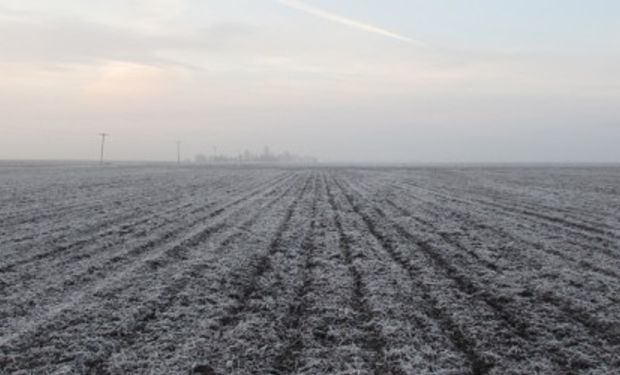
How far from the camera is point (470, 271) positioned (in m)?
10.3

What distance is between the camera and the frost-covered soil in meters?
5.95

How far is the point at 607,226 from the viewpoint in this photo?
17.1 metres

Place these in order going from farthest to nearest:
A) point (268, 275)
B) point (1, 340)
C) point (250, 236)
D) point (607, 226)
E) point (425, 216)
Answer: point (425, 216) → point (607, 226) → point (250, 236) → point (268, 275) → point (1, 340)

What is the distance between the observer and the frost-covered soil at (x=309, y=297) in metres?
5.95

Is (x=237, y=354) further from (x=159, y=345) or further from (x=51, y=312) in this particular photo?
(x=51, y=312)

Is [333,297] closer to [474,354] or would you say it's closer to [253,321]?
[253,321]

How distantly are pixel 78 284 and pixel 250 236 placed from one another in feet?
19.5

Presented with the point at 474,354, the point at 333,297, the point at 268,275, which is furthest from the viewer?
the point at 268,275

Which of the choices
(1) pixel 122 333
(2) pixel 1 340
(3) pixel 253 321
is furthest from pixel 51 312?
(3) pixel 253 321

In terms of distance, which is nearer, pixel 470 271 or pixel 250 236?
pixel 470 271

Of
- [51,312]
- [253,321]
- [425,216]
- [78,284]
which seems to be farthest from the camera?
[425,216]

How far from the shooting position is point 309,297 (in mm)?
8430

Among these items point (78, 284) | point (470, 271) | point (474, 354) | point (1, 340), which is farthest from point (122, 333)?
point (470, 271)

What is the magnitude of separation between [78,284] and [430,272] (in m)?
6.52
